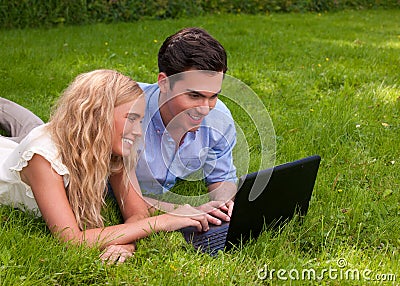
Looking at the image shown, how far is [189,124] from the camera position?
130 inches

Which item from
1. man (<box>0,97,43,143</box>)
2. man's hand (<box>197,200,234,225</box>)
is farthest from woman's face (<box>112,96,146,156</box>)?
man (<box>0,97,43,143</box>)

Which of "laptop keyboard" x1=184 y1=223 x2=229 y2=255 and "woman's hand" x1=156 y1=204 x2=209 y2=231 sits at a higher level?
"woman's hand" x1=156 y1=204 x2=209 y2=231

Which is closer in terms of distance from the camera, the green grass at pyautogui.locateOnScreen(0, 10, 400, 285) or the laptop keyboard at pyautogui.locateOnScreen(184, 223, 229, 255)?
the green grass at pyautogui.locateOnScreen(0, 10, 400, 285)

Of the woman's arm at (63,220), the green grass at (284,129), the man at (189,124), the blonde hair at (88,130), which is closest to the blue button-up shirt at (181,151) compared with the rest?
the man at (189,124)

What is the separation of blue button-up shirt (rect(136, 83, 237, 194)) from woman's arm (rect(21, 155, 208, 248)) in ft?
2.10

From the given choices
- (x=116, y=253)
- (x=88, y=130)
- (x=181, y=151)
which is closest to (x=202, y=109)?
(x=181, y=151)

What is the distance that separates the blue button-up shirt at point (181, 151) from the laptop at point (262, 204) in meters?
0.58

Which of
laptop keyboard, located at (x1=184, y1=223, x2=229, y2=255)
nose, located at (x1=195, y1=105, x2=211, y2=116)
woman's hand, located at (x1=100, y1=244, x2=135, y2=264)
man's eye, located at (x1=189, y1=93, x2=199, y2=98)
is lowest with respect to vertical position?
laptop keyboard, located at (x1=184, y1=223, x2=229, y2=255)

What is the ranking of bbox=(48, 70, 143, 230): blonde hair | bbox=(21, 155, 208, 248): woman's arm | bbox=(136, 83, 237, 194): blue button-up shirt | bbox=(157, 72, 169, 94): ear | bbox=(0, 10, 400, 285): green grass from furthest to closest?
bbox=(136, 83, 237, 194): blue button-up shirt → bbox=(157, 72, 169, 94): ear → bbox=(48, 70, 143, 230): blonde hair → bbox=(21, 155, 208, 248): woman's arm → bbox=(0, 10, 400, 285): green grass

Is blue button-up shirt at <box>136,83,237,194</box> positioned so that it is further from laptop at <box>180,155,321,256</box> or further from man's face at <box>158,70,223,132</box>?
laptop at <box>180,155,321,256</box>

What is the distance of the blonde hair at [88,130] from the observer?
9.20ft

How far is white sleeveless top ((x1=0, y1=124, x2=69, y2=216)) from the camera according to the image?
277 cm

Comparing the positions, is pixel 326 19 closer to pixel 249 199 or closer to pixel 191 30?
pixel 191 30

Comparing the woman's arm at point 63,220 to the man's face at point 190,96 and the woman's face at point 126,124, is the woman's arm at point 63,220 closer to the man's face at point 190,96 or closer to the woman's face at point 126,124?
the woman's face at point 126,124
